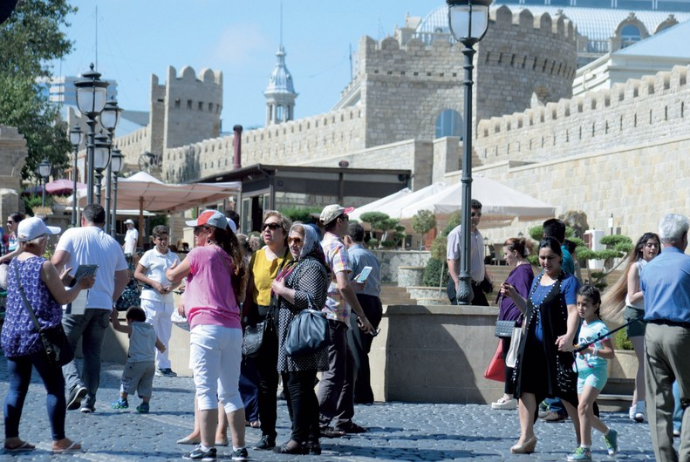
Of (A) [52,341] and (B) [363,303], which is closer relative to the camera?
(A) [52,341]

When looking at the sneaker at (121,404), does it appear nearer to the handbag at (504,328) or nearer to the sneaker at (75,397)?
the sneaker at (75,397)

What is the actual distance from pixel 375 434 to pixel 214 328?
1.63 metres

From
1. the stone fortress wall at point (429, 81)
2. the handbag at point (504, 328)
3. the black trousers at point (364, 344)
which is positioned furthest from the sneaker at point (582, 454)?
the stone fortress wall at point (429, 81)

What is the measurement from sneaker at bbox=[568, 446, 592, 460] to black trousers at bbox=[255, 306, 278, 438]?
1.61m

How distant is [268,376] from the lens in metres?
A: 6.77

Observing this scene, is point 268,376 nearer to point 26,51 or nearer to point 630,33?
point 26,51

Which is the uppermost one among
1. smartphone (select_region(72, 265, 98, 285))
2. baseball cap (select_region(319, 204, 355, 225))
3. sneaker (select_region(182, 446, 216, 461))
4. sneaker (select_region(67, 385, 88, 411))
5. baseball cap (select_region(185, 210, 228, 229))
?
baseball cap (select_region(319, 204, 355, 225))

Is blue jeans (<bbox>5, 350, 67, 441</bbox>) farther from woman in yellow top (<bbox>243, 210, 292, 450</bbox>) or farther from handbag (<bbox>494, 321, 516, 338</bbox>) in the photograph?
handbag (<bbox>494, 321, 516, 338</bbox>)

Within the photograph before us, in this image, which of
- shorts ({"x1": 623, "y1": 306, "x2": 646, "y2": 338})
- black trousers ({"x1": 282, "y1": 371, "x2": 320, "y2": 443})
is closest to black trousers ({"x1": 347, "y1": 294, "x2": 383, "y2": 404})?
shorts ({"x1": 623, "y1": 306, "x2": 646, "y2": 338})

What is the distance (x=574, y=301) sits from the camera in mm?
6703

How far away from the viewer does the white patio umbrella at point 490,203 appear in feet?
65.6

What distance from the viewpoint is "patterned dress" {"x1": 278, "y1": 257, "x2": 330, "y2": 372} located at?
21.1 feet

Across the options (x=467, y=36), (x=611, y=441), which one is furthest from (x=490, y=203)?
(x=611, y=441)

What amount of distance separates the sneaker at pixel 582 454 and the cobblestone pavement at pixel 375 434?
6.4 inches
